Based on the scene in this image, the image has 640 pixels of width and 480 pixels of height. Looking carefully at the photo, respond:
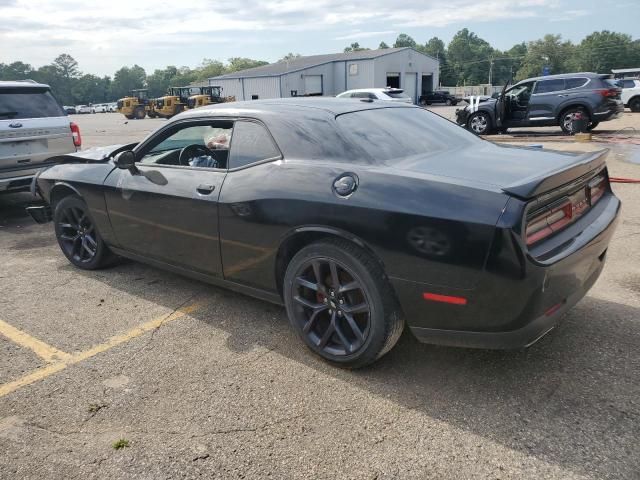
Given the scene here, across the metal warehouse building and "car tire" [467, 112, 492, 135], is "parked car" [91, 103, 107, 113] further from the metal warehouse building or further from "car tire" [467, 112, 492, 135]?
"car tire" [467, 112, 492, 135]

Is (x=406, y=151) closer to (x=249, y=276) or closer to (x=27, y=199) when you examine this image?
(x=249, y=276)

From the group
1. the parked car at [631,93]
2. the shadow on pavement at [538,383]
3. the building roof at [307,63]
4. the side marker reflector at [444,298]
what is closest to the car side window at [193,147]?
the shadow on pavement at [538,383]

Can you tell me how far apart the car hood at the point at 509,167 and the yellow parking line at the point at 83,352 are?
2.07 metres

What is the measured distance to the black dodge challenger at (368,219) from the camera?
232 cm

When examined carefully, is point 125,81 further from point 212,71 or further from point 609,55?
point 609,55

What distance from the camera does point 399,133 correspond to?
3244 mm

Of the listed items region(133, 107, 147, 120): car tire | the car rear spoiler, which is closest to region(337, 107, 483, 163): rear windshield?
the car rear spoiler

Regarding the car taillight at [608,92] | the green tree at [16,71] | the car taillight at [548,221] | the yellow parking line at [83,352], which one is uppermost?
the green tree at [16,71]

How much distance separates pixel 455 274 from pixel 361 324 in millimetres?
711

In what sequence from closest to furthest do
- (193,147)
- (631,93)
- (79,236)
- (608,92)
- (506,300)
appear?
(506,300) < (193,147) < (79,236) < (608,92) < (631,93)

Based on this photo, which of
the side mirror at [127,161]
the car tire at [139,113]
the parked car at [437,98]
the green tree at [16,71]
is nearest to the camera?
the side mirror at [127,161]

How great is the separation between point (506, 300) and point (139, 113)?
4313 cm

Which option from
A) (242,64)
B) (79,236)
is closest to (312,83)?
(79,236)

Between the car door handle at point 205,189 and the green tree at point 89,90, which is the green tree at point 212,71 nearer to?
the green tree at point 89,90
